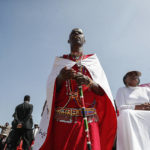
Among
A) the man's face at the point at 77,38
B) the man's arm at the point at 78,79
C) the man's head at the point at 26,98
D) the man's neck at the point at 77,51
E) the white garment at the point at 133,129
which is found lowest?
the white garment at the point at 133,129

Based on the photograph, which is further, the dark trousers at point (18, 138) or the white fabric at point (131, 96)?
the dark trousers at point (18, 138)

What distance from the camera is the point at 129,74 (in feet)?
13.7

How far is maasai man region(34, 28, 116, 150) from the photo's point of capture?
2.35m

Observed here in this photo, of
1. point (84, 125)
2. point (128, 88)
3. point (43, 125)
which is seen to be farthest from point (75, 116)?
point (128, 88)

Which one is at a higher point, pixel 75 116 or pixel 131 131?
pixel 75 116

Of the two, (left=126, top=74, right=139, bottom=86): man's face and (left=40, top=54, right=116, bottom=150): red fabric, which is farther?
(left=126, top=74, right=139, bottom=86): man's face

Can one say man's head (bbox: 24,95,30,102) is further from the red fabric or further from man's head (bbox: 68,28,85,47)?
the red fabric

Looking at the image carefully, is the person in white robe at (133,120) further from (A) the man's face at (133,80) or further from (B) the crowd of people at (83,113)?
(A) the man's face at (133,80)

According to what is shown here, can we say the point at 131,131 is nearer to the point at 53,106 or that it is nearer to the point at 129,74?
the point at 53,106

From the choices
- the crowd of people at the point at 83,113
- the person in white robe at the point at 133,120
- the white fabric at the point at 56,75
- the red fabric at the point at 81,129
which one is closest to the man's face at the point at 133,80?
the person in white robe at the point at 133,120

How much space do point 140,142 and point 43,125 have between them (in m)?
1.40

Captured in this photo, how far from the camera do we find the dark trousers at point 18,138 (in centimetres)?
645

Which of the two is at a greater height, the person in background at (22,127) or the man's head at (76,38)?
the man's head at (76,38)

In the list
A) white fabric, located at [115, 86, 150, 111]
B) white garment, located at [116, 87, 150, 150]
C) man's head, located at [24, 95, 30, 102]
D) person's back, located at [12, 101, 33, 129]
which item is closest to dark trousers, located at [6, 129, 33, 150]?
person's back, located at [12, 101, 33, 129]
